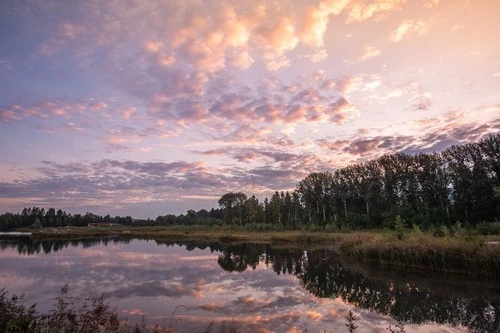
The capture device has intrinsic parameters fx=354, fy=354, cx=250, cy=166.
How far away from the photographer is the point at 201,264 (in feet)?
103

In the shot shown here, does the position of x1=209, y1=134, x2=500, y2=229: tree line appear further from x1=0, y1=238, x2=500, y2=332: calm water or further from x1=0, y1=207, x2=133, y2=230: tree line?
x1=0, y1=207, x2=133, y2=230: tree line

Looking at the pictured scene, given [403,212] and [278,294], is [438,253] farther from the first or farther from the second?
[403,212]

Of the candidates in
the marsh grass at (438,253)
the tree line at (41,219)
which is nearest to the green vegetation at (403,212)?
the marsh grass at (438,253)

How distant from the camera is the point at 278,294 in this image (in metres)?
18.5

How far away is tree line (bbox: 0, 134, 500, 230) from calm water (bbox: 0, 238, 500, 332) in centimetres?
2313

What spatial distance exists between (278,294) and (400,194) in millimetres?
67040

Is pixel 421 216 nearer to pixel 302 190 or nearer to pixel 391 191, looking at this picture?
pixel 391 191

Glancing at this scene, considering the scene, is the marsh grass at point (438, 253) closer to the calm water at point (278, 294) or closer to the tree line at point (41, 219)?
the calm water at point (278, 294)

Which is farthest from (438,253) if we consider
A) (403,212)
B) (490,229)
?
(403,212)

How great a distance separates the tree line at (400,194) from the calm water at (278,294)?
911 inches

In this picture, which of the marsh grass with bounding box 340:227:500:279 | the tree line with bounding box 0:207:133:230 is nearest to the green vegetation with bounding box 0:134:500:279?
the marsh grass with bounding box 340:227:500:279

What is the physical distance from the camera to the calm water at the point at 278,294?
42.8 feet

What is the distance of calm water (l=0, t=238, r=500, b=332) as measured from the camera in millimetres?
13031

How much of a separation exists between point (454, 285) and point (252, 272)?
1354 centimetres
